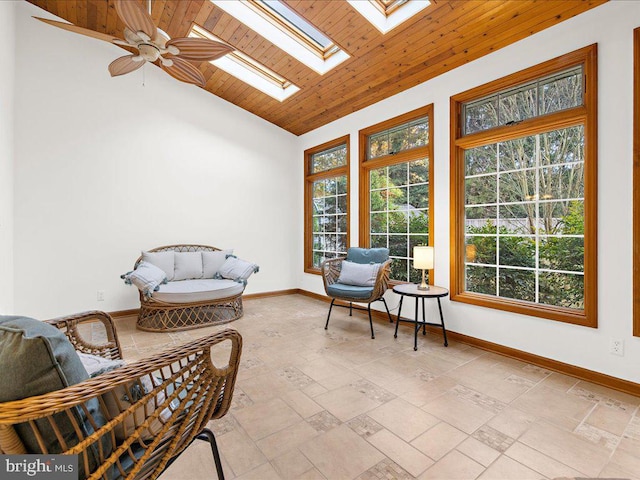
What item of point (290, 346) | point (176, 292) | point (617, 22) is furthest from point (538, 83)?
point (176, 292)

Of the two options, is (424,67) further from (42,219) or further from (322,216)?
(42,219)

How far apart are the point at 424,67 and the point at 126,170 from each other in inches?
158

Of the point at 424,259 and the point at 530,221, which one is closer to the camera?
the point at 530,221

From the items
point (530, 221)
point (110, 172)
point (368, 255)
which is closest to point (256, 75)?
point (110, 172)

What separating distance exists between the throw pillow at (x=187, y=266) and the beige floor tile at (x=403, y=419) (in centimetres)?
321

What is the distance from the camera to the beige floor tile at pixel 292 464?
147 cm

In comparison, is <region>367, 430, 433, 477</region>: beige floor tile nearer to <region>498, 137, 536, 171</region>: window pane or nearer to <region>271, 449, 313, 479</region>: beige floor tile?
<region>271, 449, 313, 479</region>: beige floor tile

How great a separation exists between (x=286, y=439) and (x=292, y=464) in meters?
0.19

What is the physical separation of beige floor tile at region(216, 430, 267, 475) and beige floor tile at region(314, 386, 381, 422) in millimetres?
543

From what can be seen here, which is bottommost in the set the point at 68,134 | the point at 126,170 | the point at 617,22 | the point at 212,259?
the point at 212,259

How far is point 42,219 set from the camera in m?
3.69

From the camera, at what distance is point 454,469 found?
4.91 ft

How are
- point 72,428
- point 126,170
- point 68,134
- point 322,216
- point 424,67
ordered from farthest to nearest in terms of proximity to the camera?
point 322,216, point 126,170, point 68,134, point 424,67, point 72,428

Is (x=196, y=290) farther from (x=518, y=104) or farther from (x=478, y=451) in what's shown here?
(x=518, y=104)
